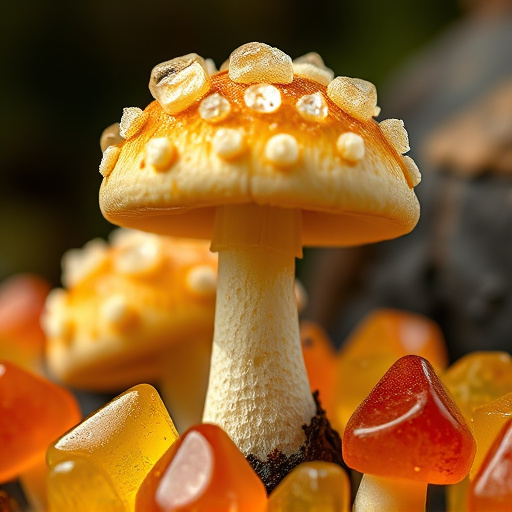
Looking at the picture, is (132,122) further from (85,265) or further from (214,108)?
(85,265)

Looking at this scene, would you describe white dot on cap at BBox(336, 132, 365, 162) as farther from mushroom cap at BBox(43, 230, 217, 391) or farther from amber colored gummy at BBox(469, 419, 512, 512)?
mushroom cap at BBox(43, 230, 217, 391)

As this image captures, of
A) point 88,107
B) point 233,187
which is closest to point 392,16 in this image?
point 88,107

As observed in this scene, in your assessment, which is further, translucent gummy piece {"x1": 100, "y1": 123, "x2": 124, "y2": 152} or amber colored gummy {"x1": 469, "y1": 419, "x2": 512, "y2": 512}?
translucent gummy piece {"x1": 100, "y1": 123, "x2": 124, "y2": 152}

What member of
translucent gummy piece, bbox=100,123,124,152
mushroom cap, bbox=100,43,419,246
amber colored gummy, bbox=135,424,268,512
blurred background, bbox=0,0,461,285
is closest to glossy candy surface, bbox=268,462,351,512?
amber colored gummy, bbox=135,424,268,512

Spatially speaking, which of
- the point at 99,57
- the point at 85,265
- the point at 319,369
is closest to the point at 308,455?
the point at 319,369

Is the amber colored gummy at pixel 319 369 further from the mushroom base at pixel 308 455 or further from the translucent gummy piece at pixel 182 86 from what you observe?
the translucent gummy piece at pixel 182 86

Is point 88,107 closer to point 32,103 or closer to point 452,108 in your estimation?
point 32,103
